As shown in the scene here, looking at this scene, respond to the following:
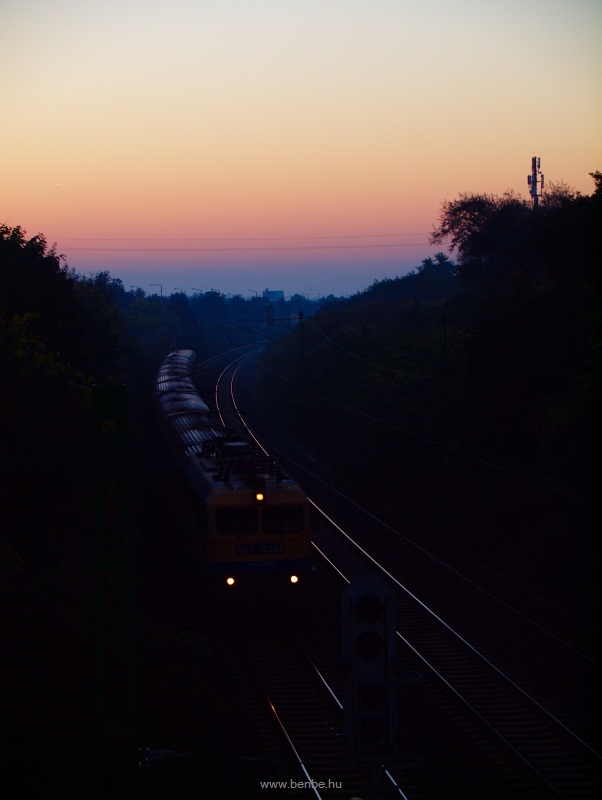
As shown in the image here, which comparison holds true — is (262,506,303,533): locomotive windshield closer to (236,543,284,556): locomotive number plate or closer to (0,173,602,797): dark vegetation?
(236,543,284,556): locomotive number plate

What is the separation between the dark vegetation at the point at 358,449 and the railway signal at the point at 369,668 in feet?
16.8

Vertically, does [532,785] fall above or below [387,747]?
below

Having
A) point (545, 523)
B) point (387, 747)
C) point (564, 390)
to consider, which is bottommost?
point (545, 523)

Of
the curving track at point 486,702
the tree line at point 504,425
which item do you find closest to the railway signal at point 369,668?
the curving track at point 486,702

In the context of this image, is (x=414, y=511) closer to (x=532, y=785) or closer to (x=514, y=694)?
(x=514, y=694)

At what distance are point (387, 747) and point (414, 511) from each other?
22.2 metres

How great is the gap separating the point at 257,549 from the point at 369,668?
9.83 metres

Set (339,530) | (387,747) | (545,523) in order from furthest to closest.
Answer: (339,530), (545,523), (387,747)

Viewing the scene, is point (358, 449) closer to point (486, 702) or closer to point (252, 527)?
point (252, 527)

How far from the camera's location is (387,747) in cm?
539

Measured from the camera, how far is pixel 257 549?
15.2 meters

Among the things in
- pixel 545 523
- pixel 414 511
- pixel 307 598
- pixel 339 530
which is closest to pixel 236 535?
pixel 307 598

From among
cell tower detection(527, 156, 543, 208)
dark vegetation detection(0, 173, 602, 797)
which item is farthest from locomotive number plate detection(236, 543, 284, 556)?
cell tower detection(527, 156, 543, 208)

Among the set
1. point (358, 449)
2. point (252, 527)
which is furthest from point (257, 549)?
point (358, 449)
